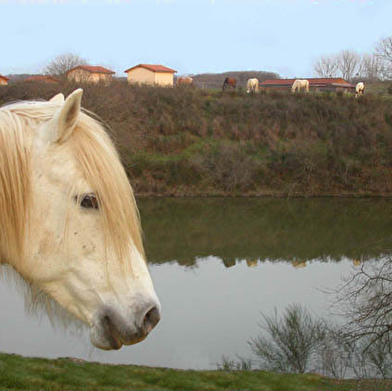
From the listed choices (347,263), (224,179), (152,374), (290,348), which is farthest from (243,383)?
(224,179)

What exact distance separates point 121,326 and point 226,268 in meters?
16.2

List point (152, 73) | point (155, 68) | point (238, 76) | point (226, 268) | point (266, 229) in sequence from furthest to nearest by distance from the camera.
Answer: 1. point (238, 76)
2. point (155, 68)
3. point (152, 73)
4. point (266, 229)
5. point (226, 268)

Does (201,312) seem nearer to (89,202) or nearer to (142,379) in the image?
(142,379)

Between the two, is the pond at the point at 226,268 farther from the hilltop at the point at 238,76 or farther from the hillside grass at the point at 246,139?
the hilltop at the point at 238,76

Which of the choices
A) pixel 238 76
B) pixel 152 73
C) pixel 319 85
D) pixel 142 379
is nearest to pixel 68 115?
pixel 142 379

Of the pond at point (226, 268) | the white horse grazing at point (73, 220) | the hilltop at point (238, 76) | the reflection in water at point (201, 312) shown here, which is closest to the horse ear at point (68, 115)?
the white horse grazing at point (73, 220)

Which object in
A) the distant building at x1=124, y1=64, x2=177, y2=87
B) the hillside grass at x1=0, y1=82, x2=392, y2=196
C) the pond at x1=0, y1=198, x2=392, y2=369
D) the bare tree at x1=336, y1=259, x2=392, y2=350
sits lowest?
the pond at x1=0, y1=198, x2=392, y2=369

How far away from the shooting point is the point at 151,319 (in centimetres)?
120

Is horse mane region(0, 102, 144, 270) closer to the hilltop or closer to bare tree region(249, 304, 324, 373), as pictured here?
bare tree region(249, 304, 324, 373)

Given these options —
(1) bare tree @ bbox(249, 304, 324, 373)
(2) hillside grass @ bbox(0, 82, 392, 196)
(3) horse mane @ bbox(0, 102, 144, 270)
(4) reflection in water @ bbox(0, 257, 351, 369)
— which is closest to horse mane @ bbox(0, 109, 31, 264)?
(3) horse mane @ bbox(0, 102, 144, 270)

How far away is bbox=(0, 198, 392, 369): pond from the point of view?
10633 mm

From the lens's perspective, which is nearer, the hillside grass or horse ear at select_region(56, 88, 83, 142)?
horse ear at select_region(56, 88, 83, 142)

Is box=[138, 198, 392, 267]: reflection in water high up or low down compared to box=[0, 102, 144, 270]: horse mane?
down

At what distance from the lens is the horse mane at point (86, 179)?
124 centimetres
